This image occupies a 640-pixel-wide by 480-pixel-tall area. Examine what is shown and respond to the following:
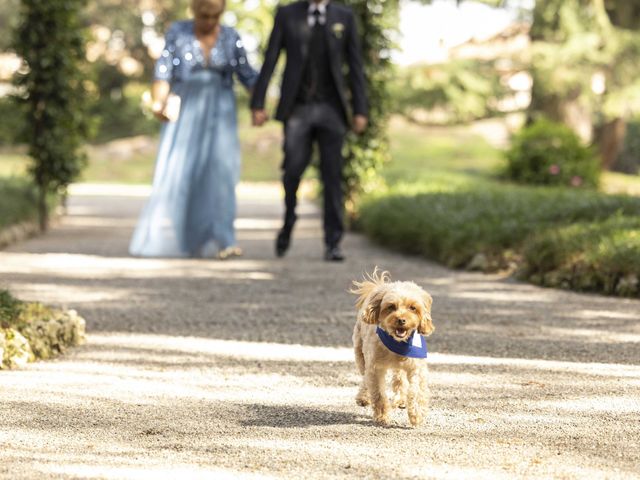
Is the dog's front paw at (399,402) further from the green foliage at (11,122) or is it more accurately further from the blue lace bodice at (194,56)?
the green foliage at (11,122)

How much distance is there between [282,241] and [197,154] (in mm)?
1175

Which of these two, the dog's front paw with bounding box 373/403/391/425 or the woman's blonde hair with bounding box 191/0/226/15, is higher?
the woman's blonde hair with bounding box 191/0/226/15

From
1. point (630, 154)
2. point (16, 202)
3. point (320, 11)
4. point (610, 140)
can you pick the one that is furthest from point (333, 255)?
→ point (630, 154)

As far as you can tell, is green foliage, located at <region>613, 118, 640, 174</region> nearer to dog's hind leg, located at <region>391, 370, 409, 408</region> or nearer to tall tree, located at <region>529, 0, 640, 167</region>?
tall tree, located at <region>529, 0, 640, 167</region>

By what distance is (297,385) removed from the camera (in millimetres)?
6051

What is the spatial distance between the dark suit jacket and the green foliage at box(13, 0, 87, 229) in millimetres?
4583

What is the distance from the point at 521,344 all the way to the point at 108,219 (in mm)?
11778

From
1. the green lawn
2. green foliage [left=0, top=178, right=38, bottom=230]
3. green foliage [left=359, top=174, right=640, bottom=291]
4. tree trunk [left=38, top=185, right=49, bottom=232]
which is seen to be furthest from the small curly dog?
the green lawn

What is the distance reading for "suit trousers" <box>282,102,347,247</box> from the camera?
448 inches

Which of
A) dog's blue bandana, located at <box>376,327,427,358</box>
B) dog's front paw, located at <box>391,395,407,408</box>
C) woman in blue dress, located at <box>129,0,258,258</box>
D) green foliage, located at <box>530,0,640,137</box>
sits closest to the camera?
dog's blue bandana, located at <box>376,327,427,358</box>

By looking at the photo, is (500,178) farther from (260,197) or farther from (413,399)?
(413,399)

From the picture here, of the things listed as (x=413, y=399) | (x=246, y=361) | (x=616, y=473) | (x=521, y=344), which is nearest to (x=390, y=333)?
(x=413, y=399)

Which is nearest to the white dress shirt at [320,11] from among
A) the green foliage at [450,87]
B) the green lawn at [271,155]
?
the green foliage at [450,87]

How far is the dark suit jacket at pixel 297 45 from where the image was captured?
11.3m
